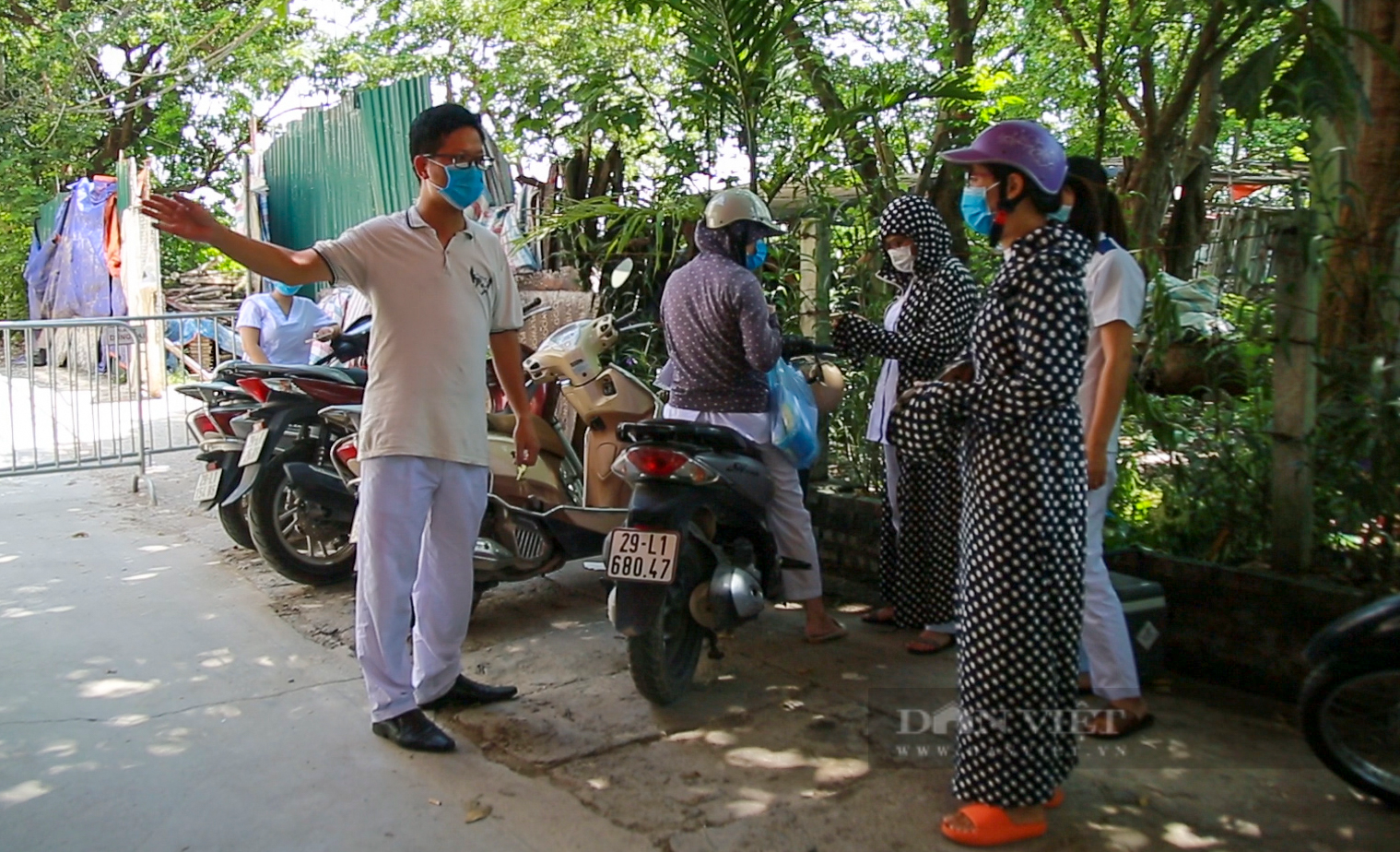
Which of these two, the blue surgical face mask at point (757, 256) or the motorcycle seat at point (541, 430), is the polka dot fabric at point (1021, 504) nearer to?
the blue surgical face mask at point (757, 256)

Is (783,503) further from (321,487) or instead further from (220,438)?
(220,438)

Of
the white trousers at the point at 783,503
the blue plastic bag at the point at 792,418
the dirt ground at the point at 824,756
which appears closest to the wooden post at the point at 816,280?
the blue plastic bag at the point at 792,418

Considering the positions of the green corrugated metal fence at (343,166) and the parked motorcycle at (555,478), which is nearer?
the parked motorcycle at (555,478)

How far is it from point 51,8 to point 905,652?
17998mm

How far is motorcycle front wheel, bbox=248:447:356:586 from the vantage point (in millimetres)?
5707

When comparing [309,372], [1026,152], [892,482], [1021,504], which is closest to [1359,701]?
[1021,504]

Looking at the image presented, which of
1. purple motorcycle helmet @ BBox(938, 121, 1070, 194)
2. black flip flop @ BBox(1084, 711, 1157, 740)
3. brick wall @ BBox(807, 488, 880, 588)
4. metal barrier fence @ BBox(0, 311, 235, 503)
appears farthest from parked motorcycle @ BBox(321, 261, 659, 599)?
metal barrier fence @ BBox(0, 311, 235, 503)

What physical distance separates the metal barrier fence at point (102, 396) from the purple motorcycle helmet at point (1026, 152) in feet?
22.1

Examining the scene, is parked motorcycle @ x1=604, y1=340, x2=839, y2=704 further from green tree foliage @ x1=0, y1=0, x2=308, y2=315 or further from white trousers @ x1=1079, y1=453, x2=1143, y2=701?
green tree foliage @ x1=0, y1=0, x2=308, y2=315

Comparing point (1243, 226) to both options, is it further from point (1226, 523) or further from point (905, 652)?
point (905, 652)

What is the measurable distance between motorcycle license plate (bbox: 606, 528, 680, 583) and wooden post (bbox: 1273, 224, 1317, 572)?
2138mm

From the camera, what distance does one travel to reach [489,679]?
15.2 feet

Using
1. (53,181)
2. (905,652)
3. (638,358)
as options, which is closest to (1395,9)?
(905,652)

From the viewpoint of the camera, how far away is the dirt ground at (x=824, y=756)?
3.29m
